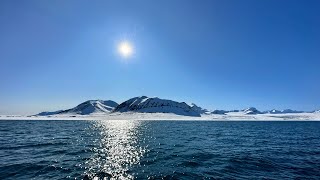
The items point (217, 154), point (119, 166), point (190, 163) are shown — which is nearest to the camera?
point (119, 166)

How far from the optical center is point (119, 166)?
30.6 meters

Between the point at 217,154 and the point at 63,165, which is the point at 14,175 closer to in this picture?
the point at 63,165

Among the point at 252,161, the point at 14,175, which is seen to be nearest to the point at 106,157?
the point at 14,175

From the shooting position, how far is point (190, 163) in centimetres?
3269

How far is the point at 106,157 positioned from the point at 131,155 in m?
4.01

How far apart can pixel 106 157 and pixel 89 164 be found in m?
5.62

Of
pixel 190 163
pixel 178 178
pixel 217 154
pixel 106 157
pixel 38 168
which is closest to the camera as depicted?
pixel 178 178

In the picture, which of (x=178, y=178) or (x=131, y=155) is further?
(x=131, y=155)

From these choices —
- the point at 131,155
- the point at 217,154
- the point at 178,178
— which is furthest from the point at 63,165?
the point at 217,154

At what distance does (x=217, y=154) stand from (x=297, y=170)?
40.3 feet

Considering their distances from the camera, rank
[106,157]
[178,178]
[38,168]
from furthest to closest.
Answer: [106,157], [38,168], [178,178]

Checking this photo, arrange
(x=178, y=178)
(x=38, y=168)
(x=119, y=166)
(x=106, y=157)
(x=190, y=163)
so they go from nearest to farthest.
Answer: (x=178, y=178), (x=38, y=168), (x=119, y=166), (x=190, y=163), (x=106, y=157)

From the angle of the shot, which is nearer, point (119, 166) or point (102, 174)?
point (102, 174)

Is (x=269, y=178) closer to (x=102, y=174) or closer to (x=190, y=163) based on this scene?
(x=190, y=163)
